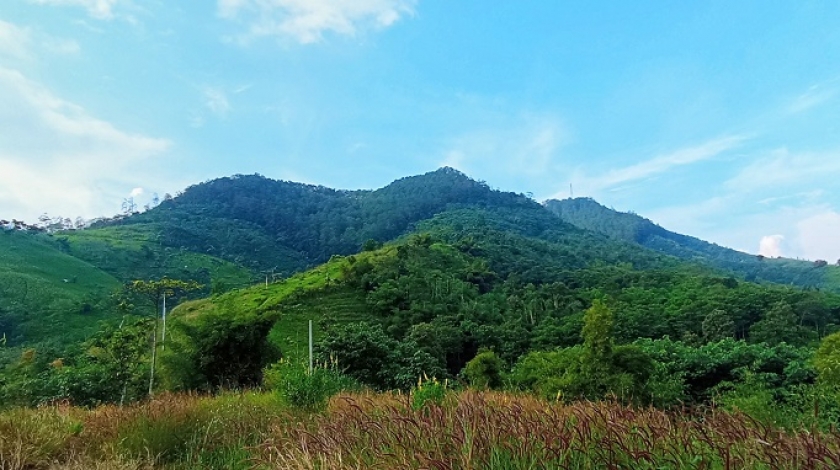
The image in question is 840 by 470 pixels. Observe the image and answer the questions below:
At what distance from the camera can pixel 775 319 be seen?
4366cm

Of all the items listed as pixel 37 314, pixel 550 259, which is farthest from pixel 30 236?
Answer: pixel 550 259

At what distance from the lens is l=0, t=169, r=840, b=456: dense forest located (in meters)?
17.3

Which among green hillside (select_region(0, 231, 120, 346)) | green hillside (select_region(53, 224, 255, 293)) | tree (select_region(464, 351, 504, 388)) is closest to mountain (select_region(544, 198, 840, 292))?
green hillside (select_region(53, 224, 255, 293))

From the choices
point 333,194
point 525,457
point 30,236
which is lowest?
point 525,457

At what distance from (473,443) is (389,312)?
45.6 meters

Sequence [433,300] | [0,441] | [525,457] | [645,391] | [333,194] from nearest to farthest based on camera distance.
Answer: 1. [525,457]
2. [0,441]
3. [645,391]
4. [433,300]
5. [333,194]

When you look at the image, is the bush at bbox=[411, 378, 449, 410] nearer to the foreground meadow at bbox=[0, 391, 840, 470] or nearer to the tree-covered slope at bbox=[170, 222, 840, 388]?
the foreground meadow at bbox=[0, 391, 840, 470]

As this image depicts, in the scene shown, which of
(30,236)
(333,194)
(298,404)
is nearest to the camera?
(298,404)

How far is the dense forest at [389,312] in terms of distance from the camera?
682 inches

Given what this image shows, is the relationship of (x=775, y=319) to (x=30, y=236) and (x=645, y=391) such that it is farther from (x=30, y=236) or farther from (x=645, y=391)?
(x=30, y=236)

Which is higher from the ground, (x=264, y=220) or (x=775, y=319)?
(x=264, y=220)

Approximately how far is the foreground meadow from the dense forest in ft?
1.86

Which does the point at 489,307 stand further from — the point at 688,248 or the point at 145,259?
the point at 688,248

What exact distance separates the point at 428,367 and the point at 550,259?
54.8m
